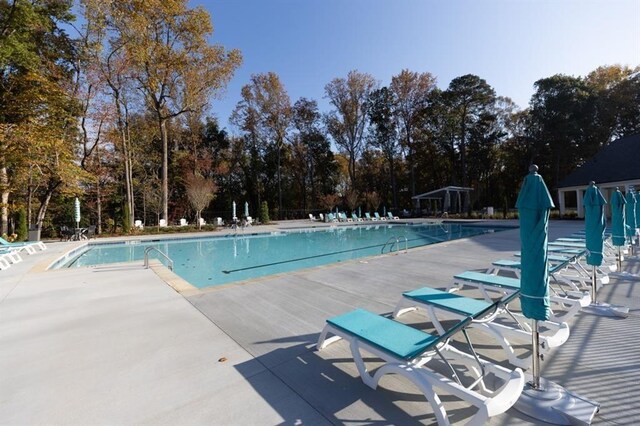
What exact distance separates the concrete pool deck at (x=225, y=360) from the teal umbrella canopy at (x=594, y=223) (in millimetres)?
713

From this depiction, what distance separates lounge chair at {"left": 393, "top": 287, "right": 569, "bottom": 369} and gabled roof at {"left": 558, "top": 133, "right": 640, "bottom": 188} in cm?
1884

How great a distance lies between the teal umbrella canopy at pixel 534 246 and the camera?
6.07ft

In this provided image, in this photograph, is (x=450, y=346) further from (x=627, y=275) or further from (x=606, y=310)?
(x=627, y=275)

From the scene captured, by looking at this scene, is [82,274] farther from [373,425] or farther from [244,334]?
[373,425]

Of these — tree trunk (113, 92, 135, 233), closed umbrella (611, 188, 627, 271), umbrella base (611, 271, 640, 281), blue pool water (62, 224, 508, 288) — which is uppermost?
tree trunk (113, 92, 135, 233)

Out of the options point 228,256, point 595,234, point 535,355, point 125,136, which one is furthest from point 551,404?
point 125,136

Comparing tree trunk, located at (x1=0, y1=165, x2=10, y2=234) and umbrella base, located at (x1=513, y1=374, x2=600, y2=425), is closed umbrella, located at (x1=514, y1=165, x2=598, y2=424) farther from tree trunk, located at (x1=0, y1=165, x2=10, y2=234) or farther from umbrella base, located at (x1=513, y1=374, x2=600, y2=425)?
tree trunk, located at (x1=0, y1=165, x2=10, y2=234)

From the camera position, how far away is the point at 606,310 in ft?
11.2

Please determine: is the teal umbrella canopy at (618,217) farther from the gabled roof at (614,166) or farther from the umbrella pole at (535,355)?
the gabled roof at (614,166)

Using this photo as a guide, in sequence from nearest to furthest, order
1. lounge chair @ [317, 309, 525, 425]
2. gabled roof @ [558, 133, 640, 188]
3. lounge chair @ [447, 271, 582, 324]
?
lounge chair @ [317, 309, 525, 425] → lounge chair @ [447, 271, 582, 324] → gabled roof @ [558, 133, 640, 188]

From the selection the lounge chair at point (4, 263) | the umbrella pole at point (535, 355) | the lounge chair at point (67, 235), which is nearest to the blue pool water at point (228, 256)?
the lounge chair at point (4, 263)

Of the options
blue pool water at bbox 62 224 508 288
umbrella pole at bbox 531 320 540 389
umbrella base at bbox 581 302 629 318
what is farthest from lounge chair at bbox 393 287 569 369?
blue pool water at bbox 62 224 508 288

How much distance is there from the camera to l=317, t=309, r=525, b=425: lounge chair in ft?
5.37

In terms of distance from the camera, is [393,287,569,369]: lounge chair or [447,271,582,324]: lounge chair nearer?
[393,287,569,369]: lounge chair
